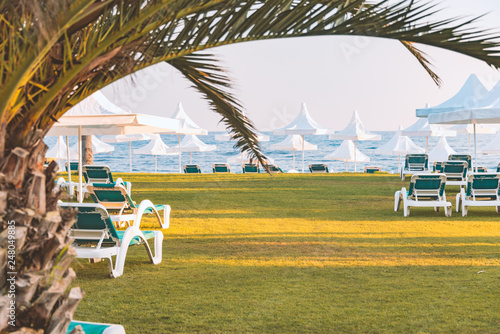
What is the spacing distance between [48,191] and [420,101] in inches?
1829

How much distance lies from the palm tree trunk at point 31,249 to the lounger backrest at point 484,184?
8.48m

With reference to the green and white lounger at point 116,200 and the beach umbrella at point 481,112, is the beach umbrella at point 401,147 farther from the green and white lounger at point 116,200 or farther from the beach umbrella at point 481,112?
the green and white lounger at point 116,200

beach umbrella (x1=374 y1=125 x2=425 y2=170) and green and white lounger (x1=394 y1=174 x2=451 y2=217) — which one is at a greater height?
beach umbrella (x1=374 y1=125 x2=425 y2=170)

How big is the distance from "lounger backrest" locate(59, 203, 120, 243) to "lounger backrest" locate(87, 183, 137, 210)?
7.36 feet

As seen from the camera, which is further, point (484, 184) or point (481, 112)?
point (481, 112)

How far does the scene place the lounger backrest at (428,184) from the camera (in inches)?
374

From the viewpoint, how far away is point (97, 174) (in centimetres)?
1106

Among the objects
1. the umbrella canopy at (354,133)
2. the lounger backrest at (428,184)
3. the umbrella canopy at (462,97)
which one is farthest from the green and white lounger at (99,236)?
the umbrella canopy at (354,133)

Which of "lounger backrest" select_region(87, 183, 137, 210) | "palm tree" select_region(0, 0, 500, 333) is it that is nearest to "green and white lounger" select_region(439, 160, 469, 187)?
"lounger backrest" select_region(87, 183, 137, 210)

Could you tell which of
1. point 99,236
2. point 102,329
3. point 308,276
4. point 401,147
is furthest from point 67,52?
point 401,147

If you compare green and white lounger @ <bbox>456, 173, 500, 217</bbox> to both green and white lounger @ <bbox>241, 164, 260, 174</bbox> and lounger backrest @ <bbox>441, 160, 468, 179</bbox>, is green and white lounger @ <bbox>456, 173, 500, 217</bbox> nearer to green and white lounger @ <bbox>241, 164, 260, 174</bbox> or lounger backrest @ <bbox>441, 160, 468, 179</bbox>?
lounger backrest @ <bbox>441, 160, 468, 179</bbox>

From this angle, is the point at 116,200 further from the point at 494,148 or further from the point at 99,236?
the point at 494,148

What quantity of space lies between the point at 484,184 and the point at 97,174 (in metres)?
7.24

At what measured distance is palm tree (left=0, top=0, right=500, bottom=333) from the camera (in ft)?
6.97
